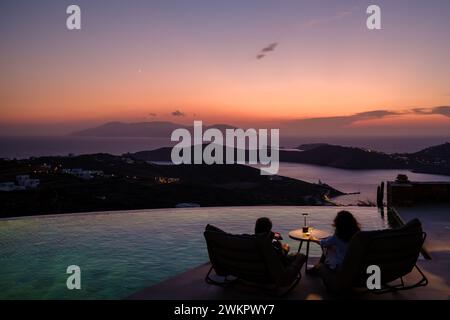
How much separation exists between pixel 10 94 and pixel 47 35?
13.2 m

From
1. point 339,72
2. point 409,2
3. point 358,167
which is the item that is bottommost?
point 358,167

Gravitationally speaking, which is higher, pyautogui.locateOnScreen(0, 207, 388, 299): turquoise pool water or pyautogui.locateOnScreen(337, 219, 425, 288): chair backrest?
pyautogui.locateOnScreen(337, 219, 425, 288): chair backrest

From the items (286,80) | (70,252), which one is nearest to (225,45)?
(286,80)

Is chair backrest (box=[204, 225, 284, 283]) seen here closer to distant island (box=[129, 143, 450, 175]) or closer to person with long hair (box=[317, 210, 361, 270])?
person with long hair (box=[317, 210, 361, 270])

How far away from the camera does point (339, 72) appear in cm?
1772

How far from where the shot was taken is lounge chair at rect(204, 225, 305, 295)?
13.3ft

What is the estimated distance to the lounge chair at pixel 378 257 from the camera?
395 cm

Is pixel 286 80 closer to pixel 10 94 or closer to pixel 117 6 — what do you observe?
pixel 117 6

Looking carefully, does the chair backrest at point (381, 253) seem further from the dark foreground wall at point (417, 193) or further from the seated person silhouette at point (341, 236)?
the dark foreground wall at point (417, 193)

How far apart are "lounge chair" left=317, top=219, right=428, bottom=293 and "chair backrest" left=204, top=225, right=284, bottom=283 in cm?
62

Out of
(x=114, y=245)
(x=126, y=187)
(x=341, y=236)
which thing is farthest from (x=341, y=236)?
(x=126, y=187)

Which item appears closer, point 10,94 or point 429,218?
point 429,218

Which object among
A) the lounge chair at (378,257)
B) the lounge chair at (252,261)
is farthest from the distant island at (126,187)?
the lounge chair at (378,257)

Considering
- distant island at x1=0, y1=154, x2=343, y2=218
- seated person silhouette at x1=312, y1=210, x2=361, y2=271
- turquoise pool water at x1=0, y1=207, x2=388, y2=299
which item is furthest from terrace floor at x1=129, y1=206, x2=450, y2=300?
distant island at x1=0, y1=154, x2=343, y2=218
